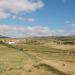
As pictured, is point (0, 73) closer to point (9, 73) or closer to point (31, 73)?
point (9, 73)

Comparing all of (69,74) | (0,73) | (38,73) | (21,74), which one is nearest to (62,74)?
(69,74)

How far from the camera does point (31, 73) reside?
90.3 feet

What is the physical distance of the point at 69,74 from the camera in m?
26.4

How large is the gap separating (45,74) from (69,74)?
9.27 feet

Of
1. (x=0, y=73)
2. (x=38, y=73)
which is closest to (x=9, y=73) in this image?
(x=0, y=73)

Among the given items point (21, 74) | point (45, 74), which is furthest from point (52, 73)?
point (21, 74)

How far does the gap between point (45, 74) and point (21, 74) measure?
2.81 m

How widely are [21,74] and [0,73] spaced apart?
2578 millimetres

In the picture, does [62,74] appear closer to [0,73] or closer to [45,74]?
[45,74]

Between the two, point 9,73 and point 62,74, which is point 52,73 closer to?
point 62,74

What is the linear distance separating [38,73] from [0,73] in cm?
456

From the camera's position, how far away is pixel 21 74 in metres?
26.3

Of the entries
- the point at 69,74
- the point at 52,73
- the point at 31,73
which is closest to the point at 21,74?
the point at 31,73

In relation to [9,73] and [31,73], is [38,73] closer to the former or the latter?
[31,73]
